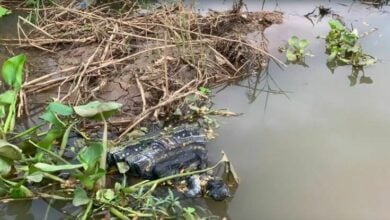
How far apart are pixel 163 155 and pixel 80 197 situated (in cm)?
45

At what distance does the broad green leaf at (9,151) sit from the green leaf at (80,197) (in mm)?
265

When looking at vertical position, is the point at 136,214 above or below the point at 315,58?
below

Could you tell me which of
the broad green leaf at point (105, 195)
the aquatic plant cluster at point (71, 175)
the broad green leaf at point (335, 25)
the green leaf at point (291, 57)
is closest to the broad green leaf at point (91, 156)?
the aquatic plant cluster at point (71, 175)

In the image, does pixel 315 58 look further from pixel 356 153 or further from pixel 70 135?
pixel 70 135

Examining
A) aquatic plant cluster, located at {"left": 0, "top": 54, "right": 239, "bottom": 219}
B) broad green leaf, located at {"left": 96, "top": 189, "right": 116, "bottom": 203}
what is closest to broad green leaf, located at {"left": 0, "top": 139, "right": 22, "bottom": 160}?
aquatic plant cluster, located at {"left": 0, "top": 54, "right": 239, "bottom": 219}

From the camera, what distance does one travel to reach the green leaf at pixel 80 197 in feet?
7.11

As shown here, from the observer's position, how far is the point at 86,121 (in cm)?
273

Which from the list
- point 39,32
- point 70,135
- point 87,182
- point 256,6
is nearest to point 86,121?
point 70,135

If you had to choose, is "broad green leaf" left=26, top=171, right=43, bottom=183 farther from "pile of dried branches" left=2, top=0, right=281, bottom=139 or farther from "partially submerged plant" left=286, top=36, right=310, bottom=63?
"partially submerged plant" left=286, top=36, right=310, bottom=63

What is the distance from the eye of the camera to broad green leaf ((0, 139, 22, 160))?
83.5 inches

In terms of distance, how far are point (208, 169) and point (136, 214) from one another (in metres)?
0.37

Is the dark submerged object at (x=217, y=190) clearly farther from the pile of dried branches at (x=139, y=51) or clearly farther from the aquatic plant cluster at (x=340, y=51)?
the aquatic plant cluster at (x=340, y=51)

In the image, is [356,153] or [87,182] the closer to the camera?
[87,182]

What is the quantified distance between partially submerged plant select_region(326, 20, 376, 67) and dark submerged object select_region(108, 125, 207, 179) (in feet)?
3.75
